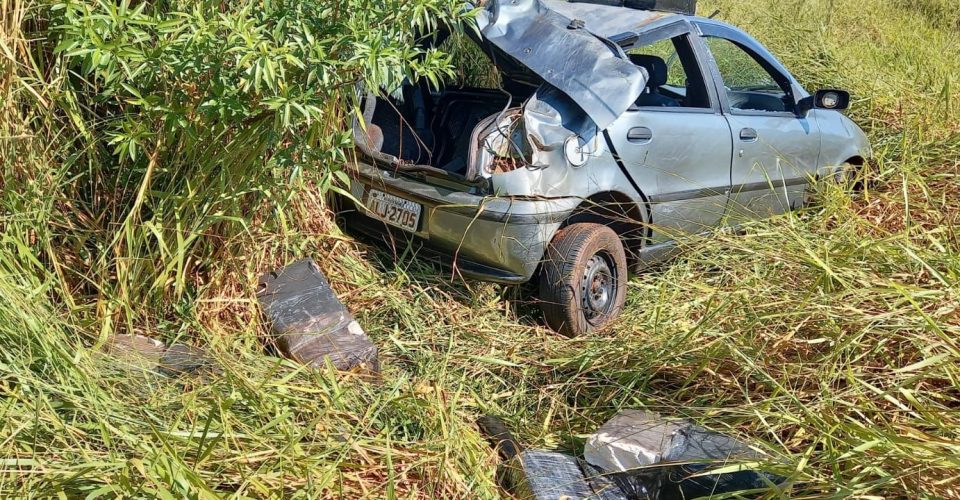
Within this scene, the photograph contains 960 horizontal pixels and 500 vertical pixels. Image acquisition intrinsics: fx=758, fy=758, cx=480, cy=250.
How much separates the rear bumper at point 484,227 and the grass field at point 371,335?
27cm

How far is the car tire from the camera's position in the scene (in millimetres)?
3598

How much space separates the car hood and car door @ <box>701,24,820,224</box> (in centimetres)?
99

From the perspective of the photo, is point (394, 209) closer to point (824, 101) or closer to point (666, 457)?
point (666, 457)

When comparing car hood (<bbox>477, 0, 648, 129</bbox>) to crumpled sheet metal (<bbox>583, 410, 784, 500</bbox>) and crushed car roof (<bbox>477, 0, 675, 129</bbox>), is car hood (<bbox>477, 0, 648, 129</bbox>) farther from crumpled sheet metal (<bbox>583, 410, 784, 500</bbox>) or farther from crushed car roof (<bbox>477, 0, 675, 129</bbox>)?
crumpled sheet metal (<bbox>583, 410, 784, 500</bbox>)

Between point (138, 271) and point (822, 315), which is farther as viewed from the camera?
point (138, 271)

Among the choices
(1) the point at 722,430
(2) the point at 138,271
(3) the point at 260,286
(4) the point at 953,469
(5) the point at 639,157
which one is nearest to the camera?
(4) the point at 953,469

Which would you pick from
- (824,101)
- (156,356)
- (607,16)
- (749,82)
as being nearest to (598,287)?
(607,16)

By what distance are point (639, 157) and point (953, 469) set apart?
206 cm

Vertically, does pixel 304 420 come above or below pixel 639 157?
below

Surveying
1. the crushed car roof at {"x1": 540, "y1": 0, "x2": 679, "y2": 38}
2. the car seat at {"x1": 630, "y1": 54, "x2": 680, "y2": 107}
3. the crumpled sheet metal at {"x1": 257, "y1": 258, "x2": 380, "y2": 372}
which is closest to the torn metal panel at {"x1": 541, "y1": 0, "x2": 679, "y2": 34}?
the crushed car roof at {"x1": 540, "y1": 0, "x2": 679, "y2": 38}

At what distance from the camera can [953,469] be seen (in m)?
2.09

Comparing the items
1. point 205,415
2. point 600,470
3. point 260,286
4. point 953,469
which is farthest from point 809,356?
point 260,286

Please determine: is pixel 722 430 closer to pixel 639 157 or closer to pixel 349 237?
pixel 639 157

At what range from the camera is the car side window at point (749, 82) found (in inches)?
192
